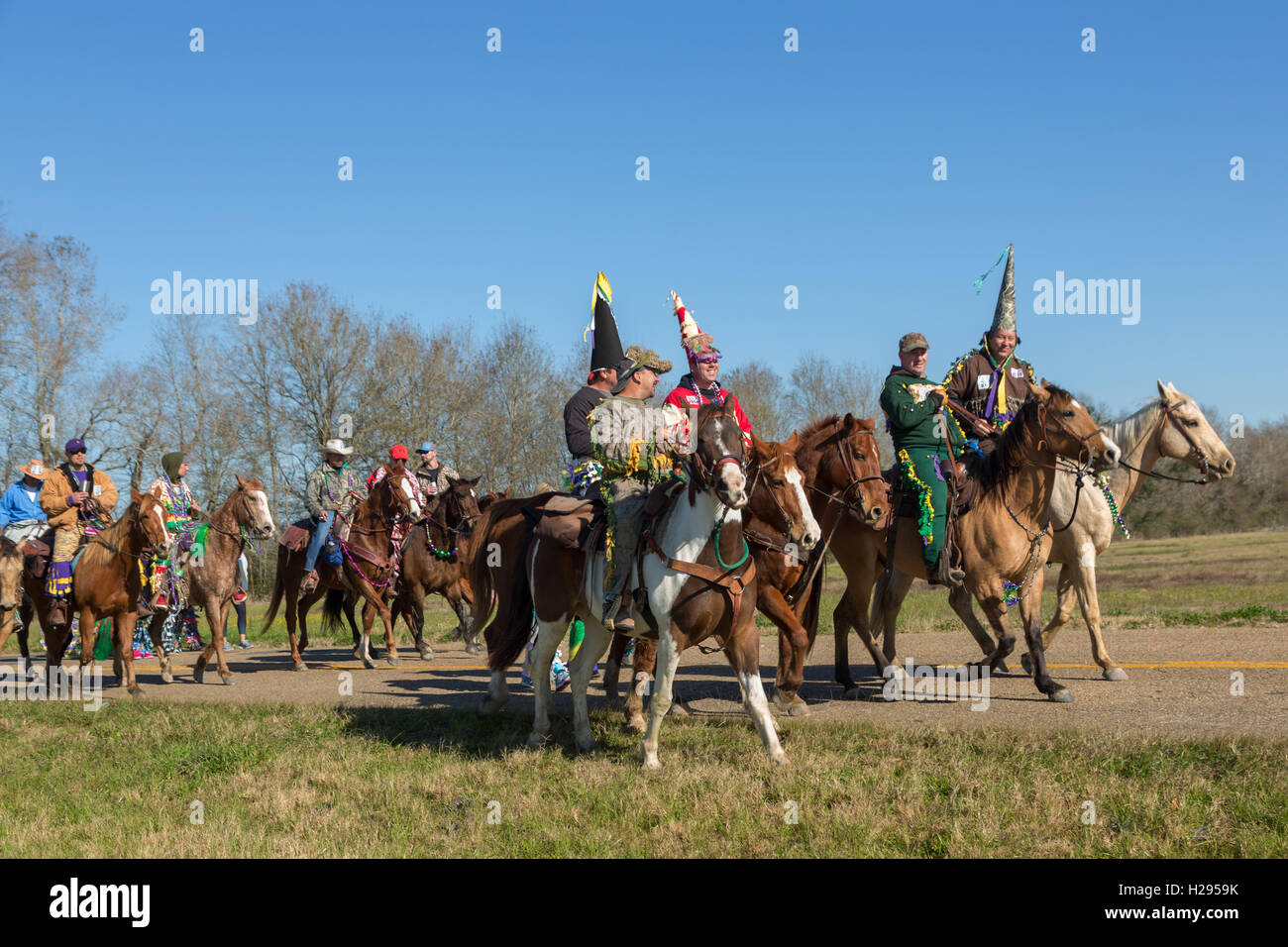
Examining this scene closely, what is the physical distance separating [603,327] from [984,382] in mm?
3829

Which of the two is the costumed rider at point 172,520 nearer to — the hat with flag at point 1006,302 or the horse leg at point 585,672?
the horse leg at point 585,672

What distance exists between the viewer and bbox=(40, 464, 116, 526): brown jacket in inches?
480

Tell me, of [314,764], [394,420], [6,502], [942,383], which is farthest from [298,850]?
[394,420]

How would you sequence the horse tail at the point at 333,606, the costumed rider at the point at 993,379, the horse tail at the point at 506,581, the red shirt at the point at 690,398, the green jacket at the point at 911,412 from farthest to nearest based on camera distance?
the horse tail at the point at 333,606
the costumed rider at the point at 993,379
the green jacket at the point at 911,412
the horse tail at the point at 506,581
the red shirt at the point at 690,398

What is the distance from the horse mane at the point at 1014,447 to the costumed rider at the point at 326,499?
28.4 ft

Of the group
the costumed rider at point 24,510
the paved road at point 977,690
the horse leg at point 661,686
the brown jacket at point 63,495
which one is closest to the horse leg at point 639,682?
the paved road at point 977,690

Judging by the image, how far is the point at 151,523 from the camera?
441 inches

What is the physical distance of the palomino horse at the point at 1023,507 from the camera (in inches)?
340

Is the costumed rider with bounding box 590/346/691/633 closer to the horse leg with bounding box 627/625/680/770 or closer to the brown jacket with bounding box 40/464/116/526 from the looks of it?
the horse leg with bounding box 627/625/680/770

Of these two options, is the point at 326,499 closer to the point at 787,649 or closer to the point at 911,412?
the point at 787,649

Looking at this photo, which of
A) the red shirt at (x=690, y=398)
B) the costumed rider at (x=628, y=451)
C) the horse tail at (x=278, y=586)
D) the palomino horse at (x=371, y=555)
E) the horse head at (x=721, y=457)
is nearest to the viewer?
the horse head at (x=721, y=457)

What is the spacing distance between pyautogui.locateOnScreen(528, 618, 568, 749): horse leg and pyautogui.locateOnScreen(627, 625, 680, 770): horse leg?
125 cm

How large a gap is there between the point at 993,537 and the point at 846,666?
1.87 metres

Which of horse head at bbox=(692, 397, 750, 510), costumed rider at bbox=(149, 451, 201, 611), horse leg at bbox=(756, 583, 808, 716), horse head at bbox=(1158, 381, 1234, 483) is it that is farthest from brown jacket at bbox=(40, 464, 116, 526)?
horse head at bbox=(1158, 381, 1234, 483)
